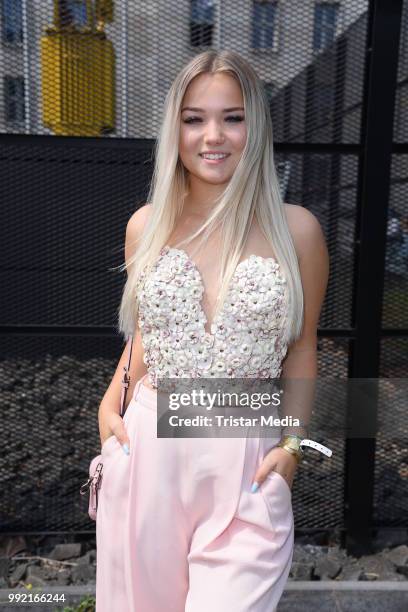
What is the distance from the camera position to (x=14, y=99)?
304cm

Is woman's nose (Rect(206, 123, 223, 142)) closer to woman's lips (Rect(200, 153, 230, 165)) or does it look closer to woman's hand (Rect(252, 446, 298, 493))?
woman's lips (Rect(200, 153, 230, 165))

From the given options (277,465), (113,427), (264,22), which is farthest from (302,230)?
(264,22)

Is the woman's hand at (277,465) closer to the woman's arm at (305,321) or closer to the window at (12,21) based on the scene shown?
the woman's arm at (305,321)

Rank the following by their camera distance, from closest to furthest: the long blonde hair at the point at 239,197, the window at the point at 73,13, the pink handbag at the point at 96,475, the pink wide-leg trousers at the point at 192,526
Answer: the pink wide-leg trousers at the point at 192,526 < the long blonde hair at the point at 239,197 < the pink handbag at the point at 96,475 < the window at the point at 73,13

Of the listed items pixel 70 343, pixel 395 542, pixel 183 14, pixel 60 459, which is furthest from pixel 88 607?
pixel 183 14

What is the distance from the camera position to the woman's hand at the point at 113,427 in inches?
75.1

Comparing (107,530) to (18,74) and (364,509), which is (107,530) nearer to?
(364,509)

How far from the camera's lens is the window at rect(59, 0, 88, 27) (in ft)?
9.67

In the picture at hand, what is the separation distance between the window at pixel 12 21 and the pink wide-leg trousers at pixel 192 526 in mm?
2044

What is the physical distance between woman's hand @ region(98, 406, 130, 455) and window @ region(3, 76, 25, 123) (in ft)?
5.30

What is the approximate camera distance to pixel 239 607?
165 centimetres

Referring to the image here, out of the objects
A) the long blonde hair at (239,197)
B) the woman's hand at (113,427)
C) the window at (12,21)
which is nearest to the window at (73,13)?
the window at (12,21)

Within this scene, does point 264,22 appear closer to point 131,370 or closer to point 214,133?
point 214,133

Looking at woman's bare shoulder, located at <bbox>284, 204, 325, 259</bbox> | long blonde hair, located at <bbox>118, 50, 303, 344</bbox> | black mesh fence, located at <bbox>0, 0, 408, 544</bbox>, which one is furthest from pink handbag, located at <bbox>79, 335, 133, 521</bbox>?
black mesh fence, located at <bbox>0, 0, 408, 544</bbox>
